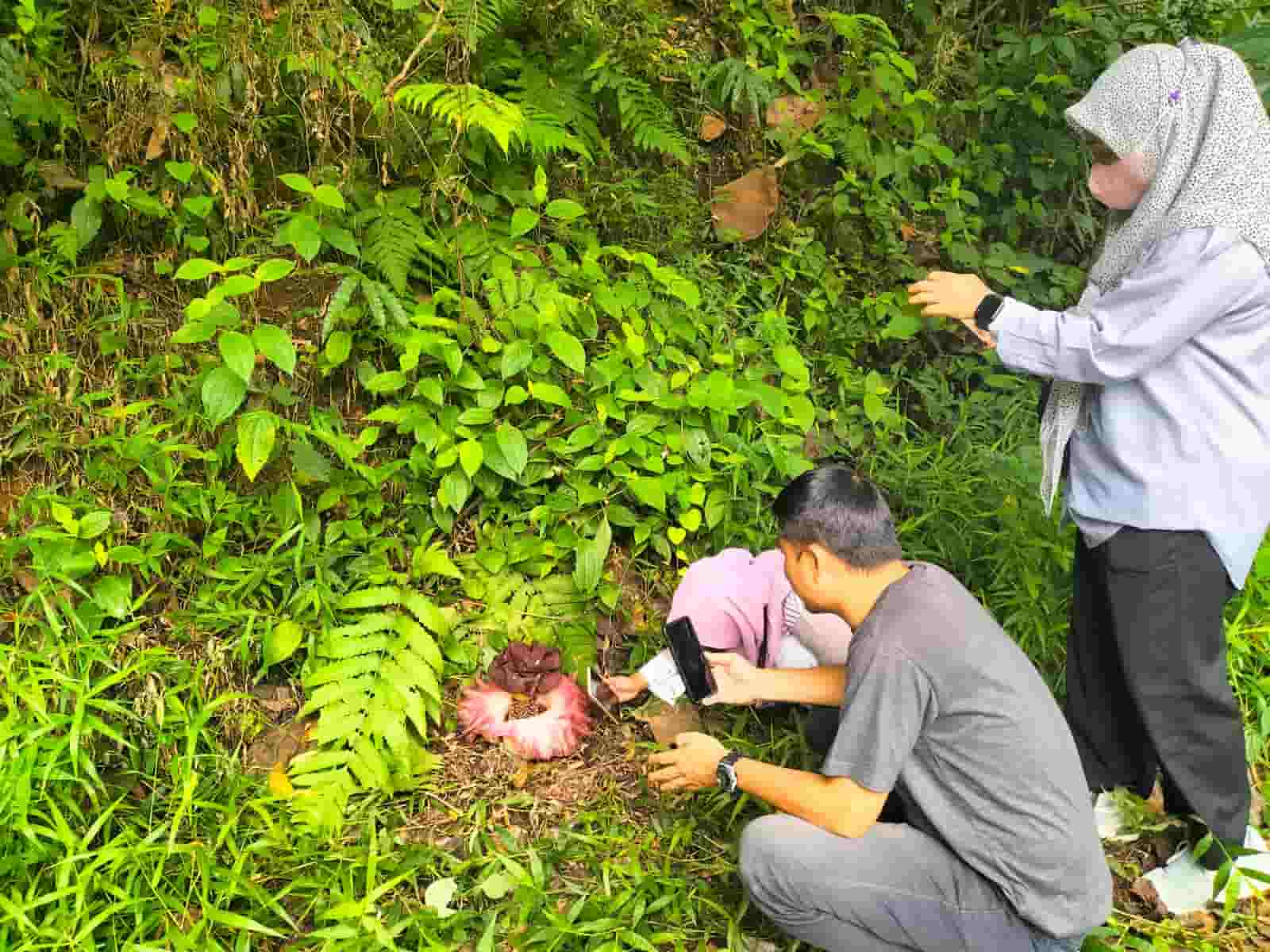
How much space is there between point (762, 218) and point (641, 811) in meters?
2.48

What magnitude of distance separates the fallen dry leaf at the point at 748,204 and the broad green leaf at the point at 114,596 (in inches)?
99.7

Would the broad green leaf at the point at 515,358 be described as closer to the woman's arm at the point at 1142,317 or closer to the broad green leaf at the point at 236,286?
the broad green leaf at the point at 236,286

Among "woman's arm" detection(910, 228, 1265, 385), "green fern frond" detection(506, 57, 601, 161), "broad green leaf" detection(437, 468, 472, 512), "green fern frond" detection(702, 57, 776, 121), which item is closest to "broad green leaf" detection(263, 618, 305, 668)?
"broad green leaf" detection(437, 468, 472, 512)

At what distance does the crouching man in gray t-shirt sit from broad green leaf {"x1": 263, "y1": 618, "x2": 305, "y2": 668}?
1.36 m

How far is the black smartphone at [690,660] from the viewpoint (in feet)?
8.14

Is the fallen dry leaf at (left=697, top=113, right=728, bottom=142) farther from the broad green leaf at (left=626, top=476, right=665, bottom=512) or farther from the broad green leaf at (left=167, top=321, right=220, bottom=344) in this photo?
the broad green leaf at (left=167, top=321, right=220, bottom=344)

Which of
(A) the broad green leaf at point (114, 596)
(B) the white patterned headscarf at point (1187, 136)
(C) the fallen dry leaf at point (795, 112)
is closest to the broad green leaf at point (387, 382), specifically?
(A) the broad green leaf at point (114, 596)

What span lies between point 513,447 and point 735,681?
3.43 feet

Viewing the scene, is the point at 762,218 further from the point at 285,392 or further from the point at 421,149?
the point at 285,392

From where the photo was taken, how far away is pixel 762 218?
4.34 meters

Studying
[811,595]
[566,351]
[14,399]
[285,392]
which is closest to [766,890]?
[811,595]

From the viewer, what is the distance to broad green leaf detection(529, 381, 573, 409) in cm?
318

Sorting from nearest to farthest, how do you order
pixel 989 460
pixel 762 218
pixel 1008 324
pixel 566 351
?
pixel 1008 324
pixel 566 351
pixel 989 460
pixel 762 218

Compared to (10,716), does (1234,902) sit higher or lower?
higher
